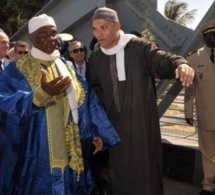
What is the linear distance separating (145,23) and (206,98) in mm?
1224

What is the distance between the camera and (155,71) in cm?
256

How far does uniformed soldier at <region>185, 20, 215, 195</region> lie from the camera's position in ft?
10.4

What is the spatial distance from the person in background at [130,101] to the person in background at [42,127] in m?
0.15

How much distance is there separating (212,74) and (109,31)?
1170 millimetres

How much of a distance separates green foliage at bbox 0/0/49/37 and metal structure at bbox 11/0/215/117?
34.8 feet

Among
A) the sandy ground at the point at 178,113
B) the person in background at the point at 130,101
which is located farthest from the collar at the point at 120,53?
the sandy ground at the point at 178,113

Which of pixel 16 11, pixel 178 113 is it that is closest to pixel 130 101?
pixel 178 113

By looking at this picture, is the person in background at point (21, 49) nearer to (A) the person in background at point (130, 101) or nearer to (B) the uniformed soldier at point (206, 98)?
(A) the person in background at point (130, 101)

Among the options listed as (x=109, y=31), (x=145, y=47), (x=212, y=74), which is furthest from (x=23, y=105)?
(x=212, y=74)

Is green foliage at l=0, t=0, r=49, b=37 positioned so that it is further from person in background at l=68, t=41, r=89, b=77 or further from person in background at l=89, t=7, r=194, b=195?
person in background at l=89, t=7, r=194, b=195

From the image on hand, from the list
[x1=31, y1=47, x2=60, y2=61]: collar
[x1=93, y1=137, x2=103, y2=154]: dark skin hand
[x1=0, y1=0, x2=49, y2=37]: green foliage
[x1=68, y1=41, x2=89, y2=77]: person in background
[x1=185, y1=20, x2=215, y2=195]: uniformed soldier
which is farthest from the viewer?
[x1=0, y1=0, x2=49, y2=37]: green foliage

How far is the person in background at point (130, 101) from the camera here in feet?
8.69

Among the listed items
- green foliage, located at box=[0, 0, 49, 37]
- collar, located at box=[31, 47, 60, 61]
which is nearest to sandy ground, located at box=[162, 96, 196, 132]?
collar, located at box=[31, 47, 60, 61]

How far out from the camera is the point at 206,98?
10.6 ft
